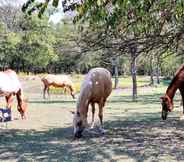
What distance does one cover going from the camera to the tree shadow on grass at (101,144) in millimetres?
9039

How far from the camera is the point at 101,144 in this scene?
10508 mm

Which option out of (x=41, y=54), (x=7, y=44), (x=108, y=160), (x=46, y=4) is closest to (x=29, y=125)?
(x=108, y=160)

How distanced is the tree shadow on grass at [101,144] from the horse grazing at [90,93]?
0.38 metres

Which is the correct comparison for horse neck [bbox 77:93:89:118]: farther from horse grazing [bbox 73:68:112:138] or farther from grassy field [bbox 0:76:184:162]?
grassy field [bbox 0:76:184:162]

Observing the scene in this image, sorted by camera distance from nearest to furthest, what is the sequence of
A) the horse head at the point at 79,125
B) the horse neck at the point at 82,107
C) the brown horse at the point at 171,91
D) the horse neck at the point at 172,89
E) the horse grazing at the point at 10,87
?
the horse head at the point at 79,125
the horse neck at the point at 82,107
the brown horse at the point at 171,91
the horse neck at the point at 172,89
the horse grazing at the point at 10,87

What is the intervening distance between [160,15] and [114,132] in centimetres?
354

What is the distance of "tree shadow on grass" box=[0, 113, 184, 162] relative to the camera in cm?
904

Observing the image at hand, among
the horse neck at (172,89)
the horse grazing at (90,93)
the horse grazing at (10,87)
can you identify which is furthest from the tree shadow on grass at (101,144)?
the horse grazing at (10,87)

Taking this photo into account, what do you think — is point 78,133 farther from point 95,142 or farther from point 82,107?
point 95,142

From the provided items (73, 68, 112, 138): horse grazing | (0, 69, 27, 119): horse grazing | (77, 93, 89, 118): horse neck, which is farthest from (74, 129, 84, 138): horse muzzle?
(0, 69, 27, 119): horse grazing

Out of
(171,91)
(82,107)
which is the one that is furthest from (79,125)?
(171,91)

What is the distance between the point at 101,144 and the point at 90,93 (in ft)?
6.85

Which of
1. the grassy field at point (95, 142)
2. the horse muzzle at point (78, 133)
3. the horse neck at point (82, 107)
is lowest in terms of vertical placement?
the grassy field at point (95, 142)

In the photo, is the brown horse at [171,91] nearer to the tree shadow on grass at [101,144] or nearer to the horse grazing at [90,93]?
the tree shadow on grass at [101,144]
